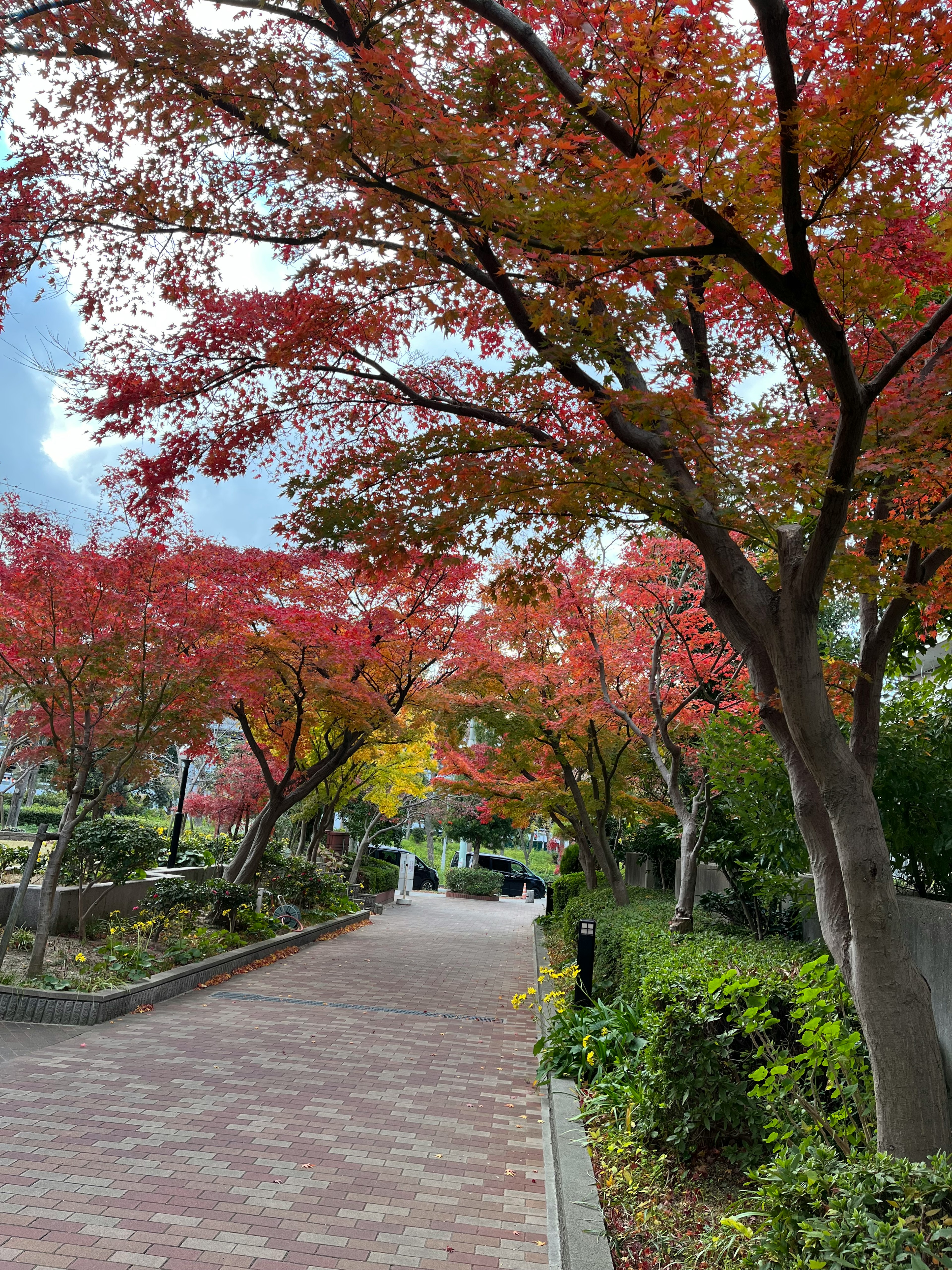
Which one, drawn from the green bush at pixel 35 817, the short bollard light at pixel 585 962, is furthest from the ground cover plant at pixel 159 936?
the green bush at pixel 35 817

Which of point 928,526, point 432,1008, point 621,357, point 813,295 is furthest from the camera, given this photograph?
point 432,1008

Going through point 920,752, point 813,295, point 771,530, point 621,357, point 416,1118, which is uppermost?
point 621,357

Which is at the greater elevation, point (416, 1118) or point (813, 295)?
point (813, 295)

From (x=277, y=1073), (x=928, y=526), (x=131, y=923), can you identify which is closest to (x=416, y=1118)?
(x=277, y=1073)

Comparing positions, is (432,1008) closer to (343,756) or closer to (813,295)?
(343,756)

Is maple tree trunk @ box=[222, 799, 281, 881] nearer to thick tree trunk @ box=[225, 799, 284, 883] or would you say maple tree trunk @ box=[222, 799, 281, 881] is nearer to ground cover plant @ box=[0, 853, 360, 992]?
thick tree trunk @ box=[225, 799, 284, 883]

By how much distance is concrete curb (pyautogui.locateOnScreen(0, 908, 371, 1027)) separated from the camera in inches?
299

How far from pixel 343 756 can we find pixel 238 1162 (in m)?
9.98

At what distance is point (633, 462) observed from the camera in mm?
4891

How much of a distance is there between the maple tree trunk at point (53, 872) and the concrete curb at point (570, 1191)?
4.82m

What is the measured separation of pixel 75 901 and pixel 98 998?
349 cm

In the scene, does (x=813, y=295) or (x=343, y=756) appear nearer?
(x=813, y=295)

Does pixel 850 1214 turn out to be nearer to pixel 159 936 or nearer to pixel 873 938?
pixel 873 938

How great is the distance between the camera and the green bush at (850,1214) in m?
2.69
